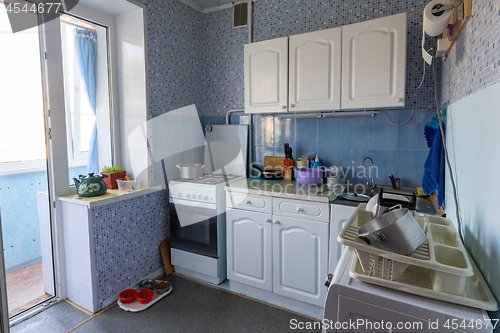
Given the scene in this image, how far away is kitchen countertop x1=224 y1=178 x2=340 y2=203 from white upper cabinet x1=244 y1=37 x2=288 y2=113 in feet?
2.04

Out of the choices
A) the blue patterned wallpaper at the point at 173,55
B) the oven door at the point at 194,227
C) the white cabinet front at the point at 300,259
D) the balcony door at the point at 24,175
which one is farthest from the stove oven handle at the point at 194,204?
the balcony door at the point at 24,175

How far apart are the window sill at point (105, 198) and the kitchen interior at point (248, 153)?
12 mm

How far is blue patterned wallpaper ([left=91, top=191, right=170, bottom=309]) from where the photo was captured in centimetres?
218

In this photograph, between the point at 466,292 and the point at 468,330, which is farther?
the point at 466,292

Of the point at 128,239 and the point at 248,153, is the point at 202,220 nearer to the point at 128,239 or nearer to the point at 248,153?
the point at 128,239

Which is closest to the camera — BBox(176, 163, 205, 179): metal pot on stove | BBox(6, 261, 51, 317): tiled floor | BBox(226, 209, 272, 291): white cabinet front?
BBox(6, 261, 51, 317): tiled floor

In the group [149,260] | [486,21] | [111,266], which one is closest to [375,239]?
[486,21]

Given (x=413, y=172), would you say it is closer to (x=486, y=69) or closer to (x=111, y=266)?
(x=486, y=69)

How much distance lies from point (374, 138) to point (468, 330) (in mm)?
1894

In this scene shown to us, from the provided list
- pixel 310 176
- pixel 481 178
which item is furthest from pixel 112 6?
pixel 481 178

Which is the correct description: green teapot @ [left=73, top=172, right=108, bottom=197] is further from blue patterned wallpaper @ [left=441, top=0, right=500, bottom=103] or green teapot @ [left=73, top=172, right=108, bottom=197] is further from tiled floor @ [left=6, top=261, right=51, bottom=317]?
blue patterned wallpaper @ [left=441, top=0, right=500, bottom=103]

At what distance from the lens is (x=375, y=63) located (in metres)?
1.95

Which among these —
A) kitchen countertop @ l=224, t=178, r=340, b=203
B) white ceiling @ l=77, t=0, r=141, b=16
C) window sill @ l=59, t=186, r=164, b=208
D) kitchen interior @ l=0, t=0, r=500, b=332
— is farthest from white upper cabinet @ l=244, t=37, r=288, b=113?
window sill @ l=59, t=186, r=164, b=208

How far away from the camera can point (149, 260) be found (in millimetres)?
2623
